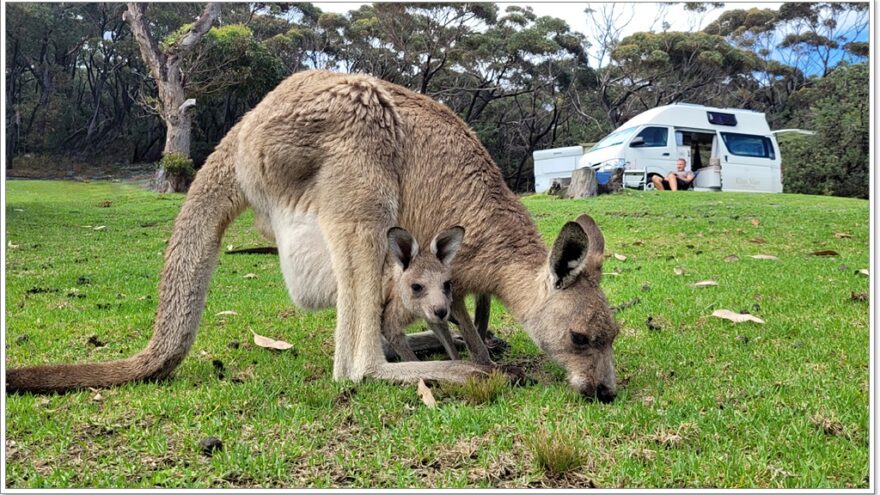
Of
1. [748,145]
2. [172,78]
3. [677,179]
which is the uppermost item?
[172,78]

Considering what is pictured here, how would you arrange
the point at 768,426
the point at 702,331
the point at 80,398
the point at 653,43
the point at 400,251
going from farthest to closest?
1. the point at 653,43
2. the point at 702,331
3. the point at 400,251
4. the point at 80,398
5. the point at 768,426

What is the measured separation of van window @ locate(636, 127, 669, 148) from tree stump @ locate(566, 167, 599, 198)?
11.1ft

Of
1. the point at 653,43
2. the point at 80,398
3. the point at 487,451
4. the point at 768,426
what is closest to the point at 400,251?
the point at 487,451

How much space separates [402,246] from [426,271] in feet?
0.51

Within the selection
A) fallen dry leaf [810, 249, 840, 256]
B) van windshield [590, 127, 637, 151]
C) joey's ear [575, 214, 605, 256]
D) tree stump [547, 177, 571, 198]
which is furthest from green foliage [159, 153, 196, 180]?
joey's ear [575, 214, 605, 256]

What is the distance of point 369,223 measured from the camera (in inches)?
119

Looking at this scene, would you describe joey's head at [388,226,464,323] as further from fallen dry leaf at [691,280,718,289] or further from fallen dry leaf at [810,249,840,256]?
fallen dry leaf at [810,249,840,256]

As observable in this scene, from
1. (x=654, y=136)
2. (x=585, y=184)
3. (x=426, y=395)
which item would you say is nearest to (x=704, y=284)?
(x=426, y=395)

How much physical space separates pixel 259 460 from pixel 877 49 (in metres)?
2.97

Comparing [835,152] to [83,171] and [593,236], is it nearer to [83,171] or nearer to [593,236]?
[593,236]

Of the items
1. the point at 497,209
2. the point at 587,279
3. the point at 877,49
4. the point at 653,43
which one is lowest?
the point at 587,279

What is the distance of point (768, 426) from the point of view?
2.25 meters

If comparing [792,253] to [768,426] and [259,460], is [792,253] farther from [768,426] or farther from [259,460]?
[259,460]

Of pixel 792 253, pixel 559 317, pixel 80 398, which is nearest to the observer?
pixel 80 398
